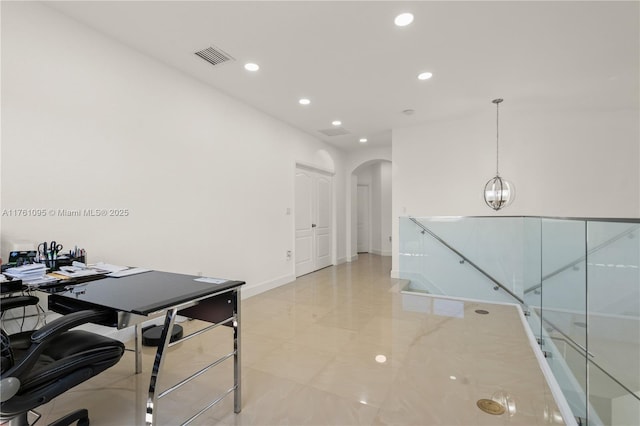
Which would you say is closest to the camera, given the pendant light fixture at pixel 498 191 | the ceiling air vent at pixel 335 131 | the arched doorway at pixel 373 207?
the pendant light fixture at pixel 498 191

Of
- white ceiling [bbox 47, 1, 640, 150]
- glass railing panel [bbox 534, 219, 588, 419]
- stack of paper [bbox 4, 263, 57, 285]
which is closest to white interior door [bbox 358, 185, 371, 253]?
white ceiling [bbox 47, 1, 640, 150]

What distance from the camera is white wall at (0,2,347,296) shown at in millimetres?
2303

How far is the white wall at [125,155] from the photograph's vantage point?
2.30 metres

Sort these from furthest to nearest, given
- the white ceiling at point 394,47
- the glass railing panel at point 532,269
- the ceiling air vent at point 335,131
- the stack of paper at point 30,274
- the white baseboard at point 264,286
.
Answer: the ceiling air vent at point 335,131
the white baseboard at point 264,286
the glass railing panel at point 532,269
the white ceiling at point 394,47
the stack of paper at point 30,274

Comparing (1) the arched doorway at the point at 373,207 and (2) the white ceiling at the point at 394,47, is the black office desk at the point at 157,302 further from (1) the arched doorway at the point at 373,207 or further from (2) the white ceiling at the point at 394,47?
(1) the arched doorway at the point at 373,207

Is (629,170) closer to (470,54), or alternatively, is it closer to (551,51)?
(551,51)

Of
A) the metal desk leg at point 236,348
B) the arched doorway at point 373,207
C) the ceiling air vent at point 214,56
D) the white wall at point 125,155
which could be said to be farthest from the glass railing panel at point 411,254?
the arched doorway at point 373,207

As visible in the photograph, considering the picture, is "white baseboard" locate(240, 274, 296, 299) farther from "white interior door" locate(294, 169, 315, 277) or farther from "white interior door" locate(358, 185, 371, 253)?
"white interior door" locate(358, 185, 371, 253)

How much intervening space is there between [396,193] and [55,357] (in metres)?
5.35

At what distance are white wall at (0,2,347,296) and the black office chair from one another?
1.11 meters

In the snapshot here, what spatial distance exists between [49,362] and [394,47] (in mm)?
3541

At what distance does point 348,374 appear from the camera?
237cm

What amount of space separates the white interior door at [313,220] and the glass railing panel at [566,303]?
3.94 m

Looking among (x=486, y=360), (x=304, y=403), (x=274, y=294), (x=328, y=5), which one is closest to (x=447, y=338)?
(x=486, y=360)
